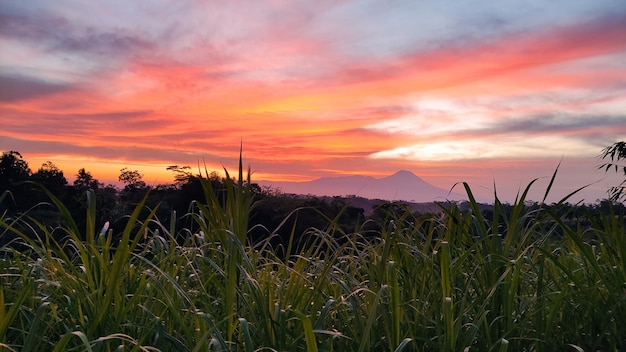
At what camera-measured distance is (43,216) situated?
52.8 ft

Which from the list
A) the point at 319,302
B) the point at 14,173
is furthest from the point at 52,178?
the point at 319,302

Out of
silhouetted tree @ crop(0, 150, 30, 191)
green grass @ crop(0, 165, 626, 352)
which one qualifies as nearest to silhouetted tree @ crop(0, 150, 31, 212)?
silhouetted tree @ crop(0, 150, 30, 191)

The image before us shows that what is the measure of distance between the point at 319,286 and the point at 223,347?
2.61 feet

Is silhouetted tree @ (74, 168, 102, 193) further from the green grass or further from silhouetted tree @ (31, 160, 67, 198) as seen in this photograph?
the green grass

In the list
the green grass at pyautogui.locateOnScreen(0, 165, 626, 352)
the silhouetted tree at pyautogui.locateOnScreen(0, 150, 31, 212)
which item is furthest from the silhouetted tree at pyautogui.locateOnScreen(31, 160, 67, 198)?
the green grass at pyautogui.locateOnScreen(0, 165, 626, 352)

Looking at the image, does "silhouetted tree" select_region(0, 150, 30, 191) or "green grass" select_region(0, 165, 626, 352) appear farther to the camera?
"silhouetted tree" select_region(0, 150, 30, 191)

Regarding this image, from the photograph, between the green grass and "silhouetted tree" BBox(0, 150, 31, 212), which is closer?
the green grass

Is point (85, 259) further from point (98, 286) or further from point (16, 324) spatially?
point (16, 324)

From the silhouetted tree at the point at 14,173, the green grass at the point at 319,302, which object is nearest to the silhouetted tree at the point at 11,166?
the silhouetted tree at the point at 14,173

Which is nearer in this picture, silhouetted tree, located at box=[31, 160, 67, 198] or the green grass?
the green grass

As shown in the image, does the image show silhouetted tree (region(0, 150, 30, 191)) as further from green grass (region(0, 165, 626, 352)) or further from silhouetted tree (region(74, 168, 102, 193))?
green grass (region(0, 165, 626, 352))

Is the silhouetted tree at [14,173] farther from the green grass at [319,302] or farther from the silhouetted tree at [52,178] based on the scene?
the green grass at [319,302]

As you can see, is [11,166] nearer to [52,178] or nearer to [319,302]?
[52,178]

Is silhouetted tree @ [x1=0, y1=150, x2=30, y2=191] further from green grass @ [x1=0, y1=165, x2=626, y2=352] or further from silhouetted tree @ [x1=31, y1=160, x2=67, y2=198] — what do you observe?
green grass @ [x1=0, y1=165, x2=626, y2=352]
